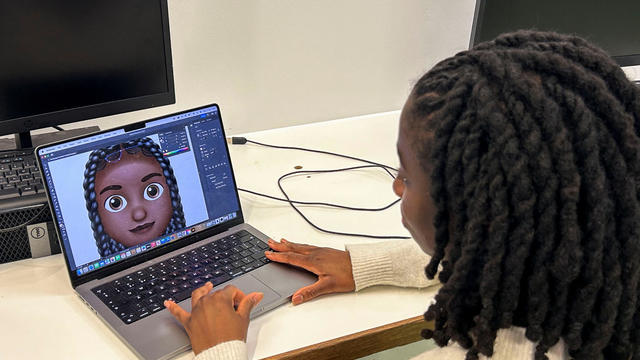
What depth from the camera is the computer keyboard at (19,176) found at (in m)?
0.98

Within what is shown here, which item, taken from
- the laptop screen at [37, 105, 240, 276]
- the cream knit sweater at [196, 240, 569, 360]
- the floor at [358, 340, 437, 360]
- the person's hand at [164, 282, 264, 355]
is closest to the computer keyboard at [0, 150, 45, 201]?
the laptop screen at [37, 105, 240, 276]

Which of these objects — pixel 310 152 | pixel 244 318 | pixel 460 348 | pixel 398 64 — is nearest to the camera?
pixel 460 348

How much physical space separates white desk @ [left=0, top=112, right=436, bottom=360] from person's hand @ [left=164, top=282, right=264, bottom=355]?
0.03 metres

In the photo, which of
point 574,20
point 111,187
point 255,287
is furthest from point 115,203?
point 574,20

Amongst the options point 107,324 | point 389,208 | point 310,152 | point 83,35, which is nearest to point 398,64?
point 310,152

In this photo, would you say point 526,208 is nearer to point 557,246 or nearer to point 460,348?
point 557,246

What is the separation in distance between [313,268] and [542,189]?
0.44 meters

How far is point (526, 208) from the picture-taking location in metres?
0.60

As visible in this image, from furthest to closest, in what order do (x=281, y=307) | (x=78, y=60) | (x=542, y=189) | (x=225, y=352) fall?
(x=78, y=60) < (x=281, y=307) < (x=225, y=352) < (x=542, y=189)

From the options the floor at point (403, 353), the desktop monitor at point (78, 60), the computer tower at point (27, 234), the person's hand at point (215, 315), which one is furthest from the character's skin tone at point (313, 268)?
the floor at point (403, 353)

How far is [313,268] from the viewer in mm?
956

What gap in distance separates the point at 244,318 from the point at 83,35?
555 millimetres

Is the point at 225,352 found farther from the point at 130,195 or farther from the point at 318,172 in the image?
the point at 318,172

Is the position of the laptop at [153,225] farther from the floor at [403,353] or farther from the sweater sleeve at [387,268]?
the floor at [403,353]
